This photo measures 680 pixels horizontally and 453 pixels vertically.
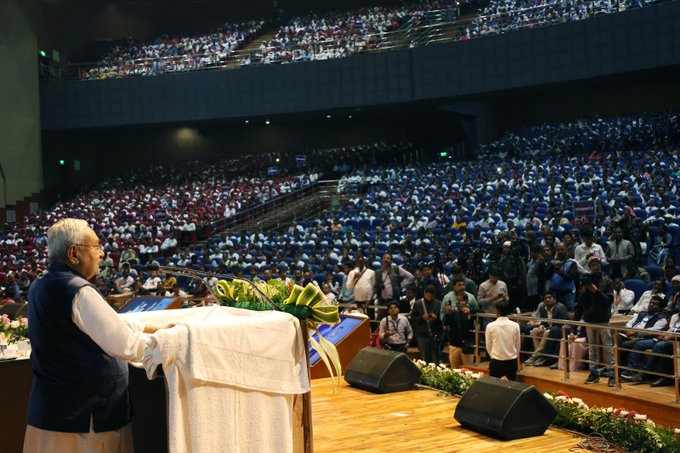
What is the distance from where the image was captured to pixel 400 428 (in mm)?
4922

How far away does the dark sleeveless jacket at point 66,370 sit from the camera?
99.9 inches

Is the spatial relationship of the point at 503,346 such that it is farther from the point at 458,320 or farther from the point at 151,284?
the point at 151,284

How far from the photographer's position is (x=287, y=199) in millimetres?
21578

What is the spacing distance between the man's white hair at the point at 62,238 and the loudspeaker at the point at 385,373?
12.4ft

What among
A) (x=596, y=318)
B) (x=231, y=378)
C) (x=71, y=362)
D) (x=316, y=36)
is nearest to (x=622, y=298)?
(x=596, y=318)

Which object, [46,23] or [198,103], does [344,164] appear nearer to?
[198,103]

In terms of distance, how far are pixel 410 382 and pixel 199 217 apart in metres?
14.3

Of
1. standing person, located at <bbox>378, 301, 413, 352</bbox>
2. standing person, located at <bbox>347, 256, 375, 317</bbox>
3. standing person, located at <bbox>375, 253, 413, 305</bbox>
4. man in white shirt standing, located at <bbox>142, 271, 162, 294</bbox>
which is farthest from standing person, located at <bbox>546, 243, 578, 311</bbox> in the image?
man in white shirt standing, located at <bbox>142, 271, 162, 294</bbox>

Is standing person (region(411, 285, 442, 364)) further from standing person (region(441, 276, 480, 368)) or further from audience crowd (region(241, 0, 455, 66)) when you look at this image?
audience crowd (region(241, 0, 455, 66))

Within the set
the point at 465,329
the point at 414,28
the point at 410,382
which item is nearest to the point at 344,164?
the point at 414,28

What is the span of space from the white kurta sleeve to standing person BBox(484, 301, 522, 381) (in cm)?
507

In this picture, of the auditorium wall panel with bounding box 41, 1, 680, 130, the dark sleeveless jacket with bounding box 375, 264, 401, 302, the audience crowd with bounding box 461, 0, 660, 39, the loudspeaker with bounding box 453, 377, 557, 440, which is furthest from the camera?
the audience crowd with bounding box 461, 0, 660, 39

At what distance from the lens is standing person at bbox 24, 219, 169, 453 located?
2.53 m

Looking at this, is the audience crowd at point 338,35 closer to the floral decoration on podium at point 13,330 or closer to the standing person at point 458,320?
the standing person at point 458,320
